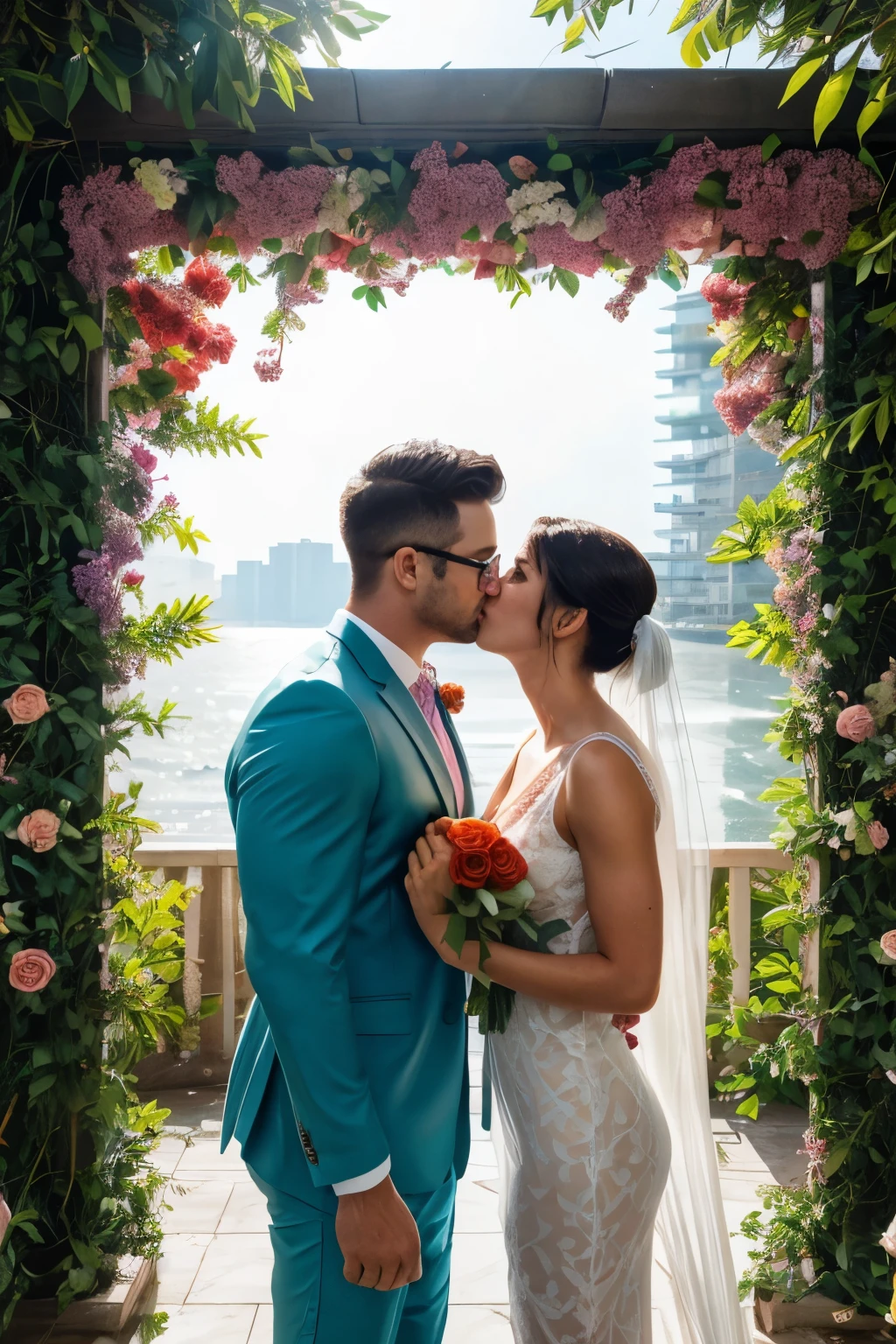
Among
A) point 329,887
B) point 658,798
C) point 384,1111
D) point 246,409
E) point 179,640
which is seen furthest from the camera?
point 246,409

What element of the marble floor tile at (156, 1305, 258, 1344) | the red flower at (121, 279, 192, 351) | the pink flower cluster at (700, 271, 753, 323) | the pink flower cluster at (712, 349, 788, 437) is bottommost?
the marble floor tile at (156, 1305, 258, 1344)

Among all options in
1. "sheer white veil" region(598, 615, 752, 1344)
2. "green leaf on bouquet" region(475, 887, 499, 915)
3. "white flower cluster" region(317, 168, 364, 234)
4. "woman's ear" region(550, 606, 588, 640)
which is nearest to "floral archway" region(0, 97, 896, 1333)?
"white flower cluster" region(317, 168, 364, 234)

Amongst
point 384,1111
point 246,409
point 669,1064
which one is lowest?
point 669,1064

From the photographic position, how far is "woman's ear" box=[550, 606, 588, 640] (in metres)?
2.07

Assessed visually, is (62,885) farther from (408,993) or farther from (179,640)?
(408,993)

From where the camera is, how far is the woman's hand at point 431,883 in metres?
1.57

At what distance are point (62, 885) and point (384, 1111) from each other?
1.18 meters

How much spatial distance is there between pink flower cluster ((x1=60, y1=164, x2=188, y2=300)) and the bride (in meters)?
1.23

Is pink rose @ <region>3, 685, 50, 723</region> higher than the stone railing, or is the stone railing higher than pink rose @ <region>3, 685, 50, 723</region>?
pink rose @ <region>3, 685, 50, 723</region>

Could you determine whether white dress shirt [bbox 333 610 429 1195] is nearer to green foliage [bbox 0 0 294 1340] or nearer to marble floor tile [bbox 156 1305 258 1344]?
green foliage [bbox 0 0 294 1340]

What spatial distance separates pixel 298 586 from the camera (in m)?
5.96

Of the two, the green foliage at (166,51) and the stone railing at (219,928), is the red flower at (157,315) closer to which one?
the green foliage at (166,51)

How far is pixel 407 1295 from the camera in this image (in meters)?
1.78

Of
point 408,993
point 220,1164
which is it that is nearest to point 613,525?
point 408,993
